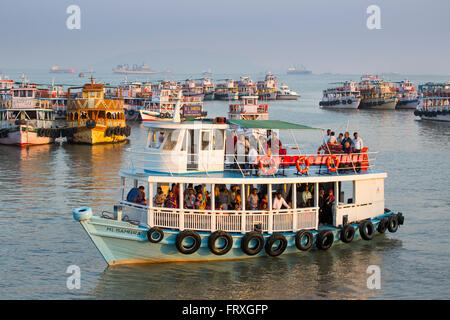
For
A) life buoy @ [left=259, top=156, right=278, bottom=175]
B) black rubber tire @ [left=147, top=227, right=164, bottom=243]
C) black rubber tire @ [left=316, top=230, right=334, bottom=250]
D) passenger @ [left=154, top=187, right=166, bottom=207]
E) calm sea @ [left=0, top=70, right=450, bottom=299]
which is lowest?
calm sea @ [left=0, top=70, right=450, bottom=299]

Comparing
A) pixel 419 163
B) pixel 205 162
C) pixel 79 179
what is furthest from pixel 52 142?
pixel 205 162

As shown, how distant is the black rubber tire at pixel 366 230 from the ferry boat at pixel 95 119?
122 ft

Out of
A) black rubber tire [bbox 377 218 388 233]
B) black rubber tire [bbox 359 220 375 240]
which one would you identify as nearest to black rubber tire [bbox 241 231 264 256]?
black rubber tire [bbox 359 220 375 240]

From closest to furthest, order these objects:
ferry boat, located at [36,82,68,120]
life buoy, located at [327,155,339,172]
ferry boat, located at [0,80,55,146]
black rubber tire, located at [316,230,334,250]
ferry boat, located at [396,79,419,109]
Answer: black rubber tire, located at [316,230,334,250], life buoy, located at [327,155,339,172], ferry boat, located at [0,80,55,146], ferry boat, located at [36,82,68,120], ferry boat, located at [396,79,419,109]

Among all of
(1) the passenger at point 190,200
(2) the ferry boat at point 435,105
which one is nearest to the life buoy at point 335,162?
(1) the passenger at point 190,200

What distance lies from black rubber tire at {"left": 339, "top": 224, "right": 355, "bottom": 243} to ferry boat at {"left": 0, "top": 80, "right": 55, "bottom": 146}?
38072 millimetres

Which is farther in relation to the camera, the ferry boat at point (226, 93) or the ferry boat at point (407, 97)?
the ferry boat at point (226, 93)

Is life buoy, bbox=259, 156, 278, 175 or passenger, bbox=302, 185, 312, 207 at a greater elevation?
life buoy, bbox=259, 156, 278, 175

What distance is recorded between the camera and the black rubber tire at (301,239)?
20.8 meters

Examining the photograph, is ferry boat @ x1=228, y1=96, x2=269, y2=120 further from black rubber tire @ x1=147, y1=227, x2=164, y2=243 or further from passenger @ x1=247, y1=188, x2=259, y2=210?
black rubber tire @ x1=147, y1=227, x2=164, y2=243

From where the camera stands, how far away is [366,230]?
22.8 meters

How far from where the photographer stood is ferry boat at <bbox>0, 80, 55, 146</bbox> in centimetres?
5416

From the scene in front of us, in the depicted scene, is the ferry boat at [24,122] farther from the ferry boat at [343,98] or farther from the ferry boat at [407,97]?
the ferry boat at [407,97]

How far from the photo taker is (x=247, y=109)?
68500mm
